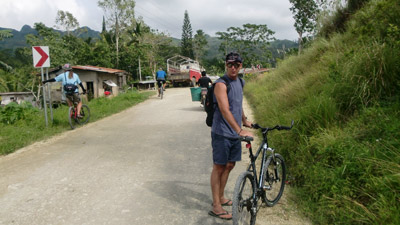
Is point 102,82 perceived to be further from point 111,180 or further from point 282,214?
point 282,214

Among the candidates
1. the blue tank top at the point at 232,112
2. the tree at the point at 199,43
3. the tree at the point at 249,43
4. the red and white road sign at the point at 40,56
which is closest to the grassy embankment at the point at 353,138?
the blue tank top at the point at 232,112

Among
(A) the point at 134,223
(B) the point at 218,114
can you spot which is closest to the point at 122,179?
(A) the point at 134,223

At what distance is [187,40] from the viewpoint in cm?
7869

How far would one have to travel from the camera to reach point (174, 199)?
373 centimetres

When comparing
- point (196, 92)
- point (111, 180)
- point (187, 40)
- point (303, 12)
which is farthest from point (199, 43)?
point (111, 180)

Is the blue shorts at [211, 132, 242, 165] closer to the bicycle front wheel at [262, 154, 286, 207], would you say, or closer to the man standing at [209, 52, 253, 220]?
the man standing at [209, 52, 253, 220]

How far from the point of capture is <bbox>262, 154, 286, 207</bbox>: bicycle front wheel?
3.29m

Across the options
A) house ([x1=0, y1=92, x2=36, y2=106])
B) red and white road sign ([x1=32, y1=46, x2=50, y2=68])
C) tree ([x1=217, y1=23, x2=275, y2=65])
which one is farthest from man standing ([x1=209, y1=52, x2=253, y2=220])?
tree ([x1=217, y1=23, x2=275, y2=65])

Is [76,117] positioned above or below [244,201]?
above

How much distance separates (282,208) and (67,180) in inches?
125

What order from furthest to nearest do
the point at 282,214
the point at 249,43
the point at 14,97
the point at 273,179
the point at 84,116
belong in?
1. the point at 249,43
2. the point at 14,97
3. the point at 84,116
4. the point at 273,179
5. the point at 282,214

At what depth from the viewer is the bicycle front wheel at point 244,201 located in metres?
2.66

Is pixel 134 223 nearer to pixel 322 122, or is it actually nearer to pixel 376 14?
pixel 322 122

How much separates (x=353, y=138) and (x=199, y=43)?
7588 cm
